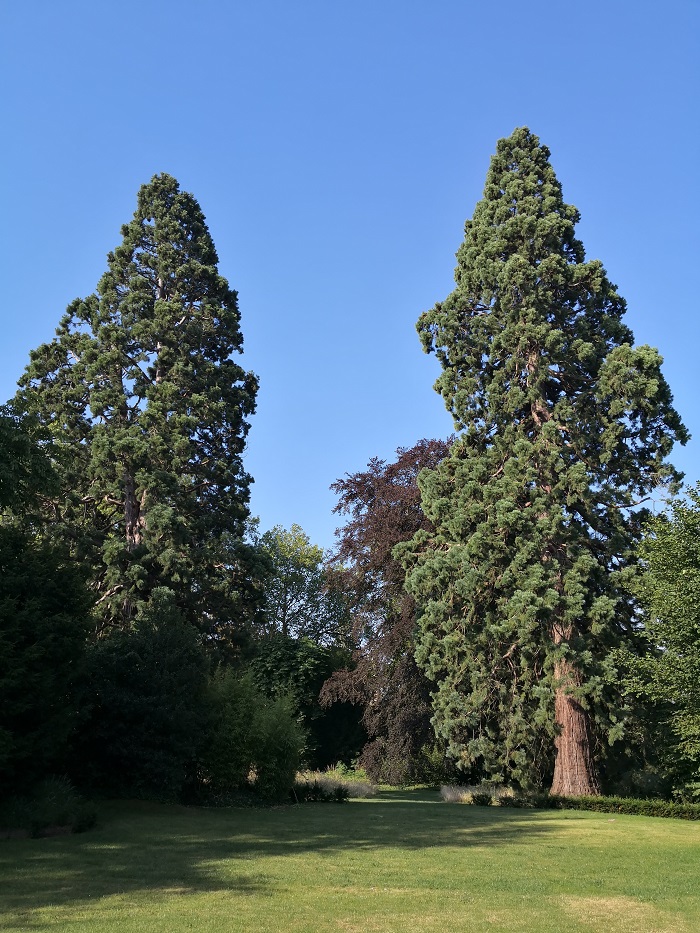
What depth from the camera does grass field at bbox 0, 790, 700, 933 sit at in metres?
8.18

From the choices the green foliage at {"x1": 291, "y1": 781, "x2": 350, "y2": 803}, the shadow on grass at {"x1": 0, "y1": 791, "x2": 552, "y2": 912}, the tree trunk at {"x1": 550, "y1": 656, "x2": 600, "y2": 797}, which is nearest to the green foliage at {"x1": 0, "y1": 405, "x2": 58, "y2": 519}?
the shadow on grass at {"x1": 0, "y1": 791, "x2": 552, "y2": 912}

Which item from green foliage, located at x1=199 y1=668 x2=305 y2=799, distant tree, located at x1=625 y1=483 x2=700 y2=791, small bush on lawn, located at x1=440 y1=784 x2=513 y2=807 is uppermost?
distant tree, located at x1=625 y1=483 x2=700 y2=791

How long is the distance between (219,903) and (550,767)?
20774 millimetres

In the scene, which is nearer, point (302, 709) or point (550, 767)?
point (550, 767)

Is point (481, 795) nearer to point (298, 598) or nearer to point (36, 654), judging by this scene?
point (36, 654)

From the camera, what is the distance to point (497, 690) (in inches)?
1076

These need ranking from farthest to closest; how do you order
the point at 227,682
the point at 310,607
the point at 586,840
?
the point at 310,607, the point at 227,682, the point at 586,840

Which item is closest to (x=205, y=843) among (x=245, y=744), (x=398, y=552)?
(x=245, y=744)

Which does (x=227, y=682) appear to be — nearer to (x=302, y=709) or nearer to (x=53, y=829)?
(x=53, y=829)

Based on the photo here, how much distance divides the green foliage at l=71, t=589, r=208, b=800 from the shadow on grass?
0.67 meters

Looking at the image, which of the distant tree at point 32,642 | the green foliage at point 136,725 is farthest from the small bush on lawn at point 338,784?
the distant tree at point 32,642

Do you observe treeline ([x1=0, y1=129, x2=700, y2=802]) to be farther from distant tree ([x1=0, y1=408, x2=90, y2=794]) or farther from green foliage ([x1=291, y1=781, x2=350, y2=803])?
green foliage ([x1=291, y1=781, x2=350, y2=803])

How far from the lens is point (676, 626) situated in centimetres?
2145

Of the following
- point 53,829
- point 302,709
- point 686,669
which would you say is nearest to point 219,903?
point 53,829
